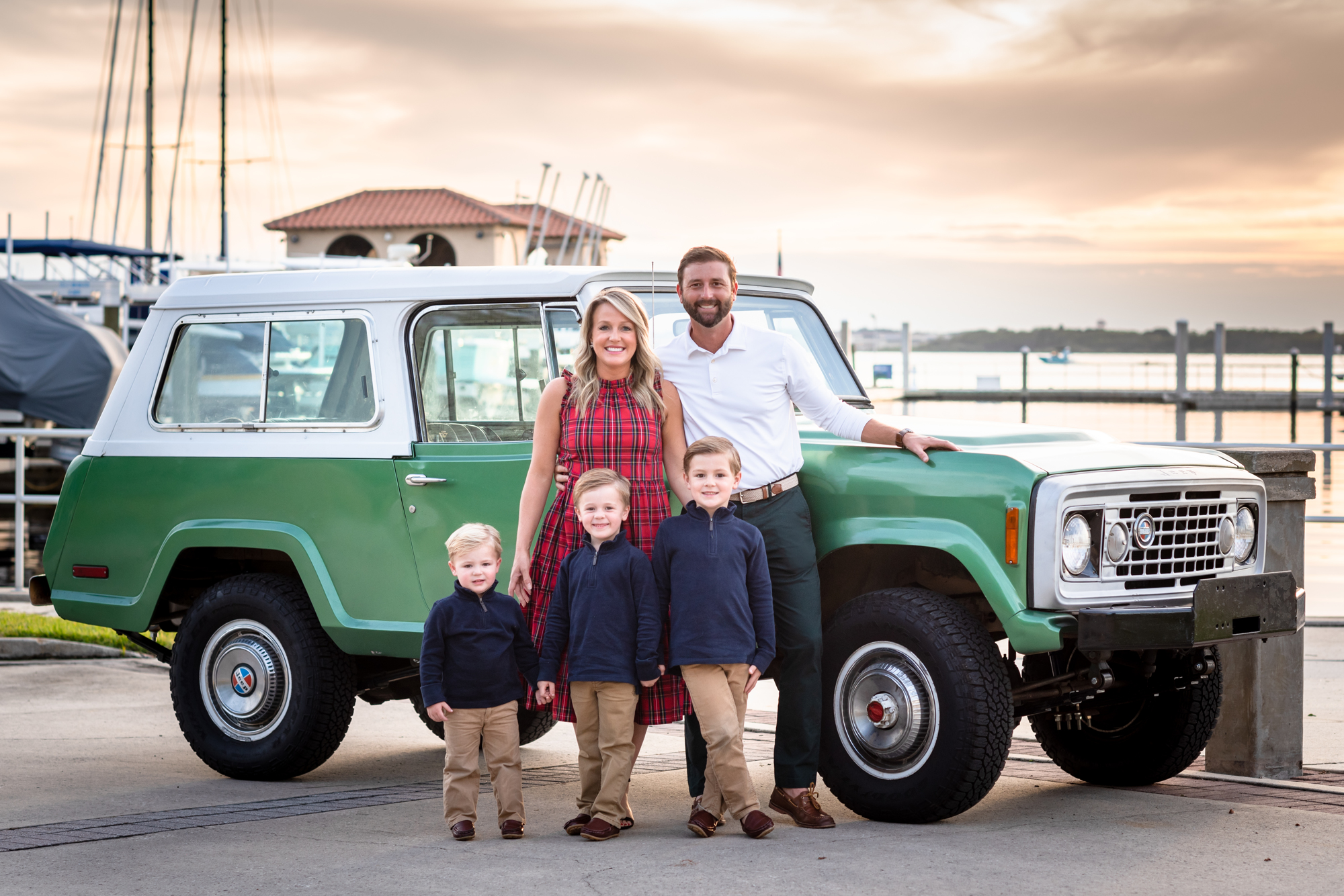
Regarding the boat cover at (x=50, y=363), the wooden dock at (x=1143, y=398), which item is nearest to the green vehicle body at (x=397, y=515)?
the boat cover at (x=50, y=363)

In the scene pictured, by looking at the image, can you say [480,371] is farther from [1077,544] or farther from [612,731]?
[1077,544]

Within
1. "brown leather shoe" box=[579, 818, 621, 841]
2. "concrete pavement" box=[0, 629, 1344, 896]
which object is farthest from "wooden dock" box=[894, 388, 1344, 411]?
"brown leather shoe" box=[579, 818, 621, 841]

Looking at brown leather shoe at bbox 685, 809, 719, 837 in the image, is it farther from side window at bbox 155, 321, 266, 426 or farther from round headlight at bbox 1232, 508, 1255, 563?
side window at bbox 155, 321, 266, 426

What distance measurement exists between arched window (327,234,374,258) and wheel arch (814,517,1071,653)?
6515 centimetres

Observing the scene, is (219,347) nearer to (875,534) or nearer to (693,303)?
(693,303)

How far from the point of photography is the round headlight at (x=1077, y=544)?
5.47m

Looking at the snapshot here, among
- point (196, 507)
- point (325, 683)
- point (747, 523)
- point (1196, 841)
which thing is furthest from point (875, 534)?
point (196, 507)

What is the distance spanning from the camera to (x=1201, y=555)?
19.4ft

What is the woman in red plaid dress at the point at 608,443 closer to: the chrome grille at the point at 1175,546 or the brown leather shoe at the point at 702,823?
the brown leather shoe at the point at 702,823

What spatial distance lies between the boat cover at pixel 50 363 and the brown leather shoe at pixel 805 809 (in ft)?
77.2

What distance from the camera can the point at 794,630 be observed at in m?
5.69

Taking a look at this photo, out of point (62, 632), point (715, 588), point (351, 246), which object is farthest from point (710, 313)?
point (351, 246)

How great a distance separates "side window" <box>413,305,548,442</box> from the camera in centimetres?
659

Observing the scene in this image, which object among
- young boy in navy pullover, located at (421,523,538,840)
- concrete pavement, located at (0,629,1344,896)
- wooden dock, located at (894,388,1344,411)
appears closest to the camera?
concrete pavement, located at (0,629,1344,896)
